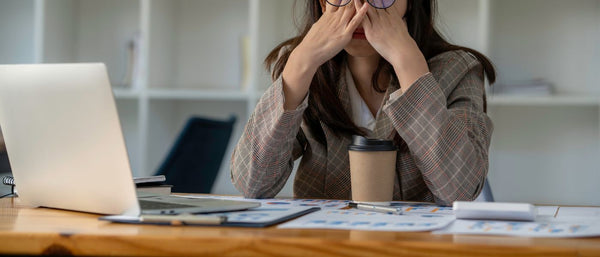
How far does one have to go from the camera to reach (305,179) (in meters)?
1.55

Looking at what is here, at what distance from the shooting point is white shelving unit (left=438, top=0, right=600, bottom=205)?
10.0ft

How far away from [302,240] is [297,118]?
0.61 m

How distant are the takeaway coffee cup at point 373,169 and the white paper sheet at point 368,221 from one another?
0.52 feet

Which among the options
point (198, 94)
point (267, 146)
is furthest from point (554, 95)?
point (267, 146)

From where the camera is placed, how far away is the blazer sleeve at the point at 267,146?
1.30m

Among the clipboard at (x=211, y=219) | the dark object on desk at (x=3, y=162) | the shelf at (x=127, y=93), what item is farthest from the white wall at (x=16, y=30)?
the clipboard at (x=211, y=219)

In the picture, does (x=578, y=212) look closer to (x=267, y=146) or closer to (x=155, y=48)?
(x=267, y=146)

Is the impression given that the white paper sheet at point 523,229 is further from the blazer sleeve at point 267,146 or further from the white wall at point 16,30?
the white wall at point 16,30

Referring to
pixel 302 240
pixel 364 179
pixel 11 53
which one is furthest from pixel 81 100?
pixel 11 53

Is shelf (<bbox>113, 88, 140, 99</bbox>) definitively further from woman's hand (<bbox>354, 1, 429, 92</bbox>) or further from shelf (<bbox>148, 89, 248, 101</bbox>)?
woman's hand (<bbox>354, 1, 429, 92</bbox>)

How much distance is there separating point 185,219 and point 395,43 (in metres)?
0.65

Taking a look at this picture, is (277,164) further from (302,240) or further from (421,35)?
(302,240)

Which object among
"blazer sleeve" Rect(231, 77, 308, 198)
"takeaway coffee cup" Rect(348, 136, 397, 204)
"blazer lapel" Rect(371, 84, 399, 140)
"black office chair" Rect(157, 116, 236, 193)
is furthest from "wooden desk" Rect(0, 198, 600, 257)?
"black office chair" Rect(157, 116, 236, 193)

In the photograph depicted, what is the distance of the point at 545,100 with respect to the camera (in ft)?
9.25
